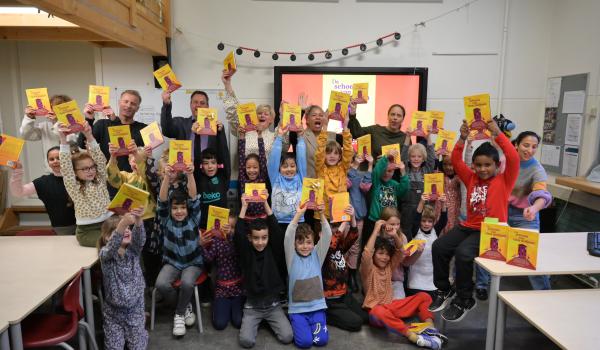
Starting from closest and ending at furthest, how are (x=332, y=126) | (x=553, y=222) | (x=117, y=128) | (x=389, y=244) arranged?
(x=117, y=128) → (x=389, y=244) → (x=553, y=222) → (x=332, y=126)

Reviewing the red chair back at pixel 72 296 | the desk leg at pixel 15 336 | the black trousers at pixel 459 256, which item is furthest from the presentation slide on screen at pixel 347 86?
the desk leg at pixel 15 336

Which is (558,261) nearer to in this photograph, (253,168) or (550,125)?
(253,168)

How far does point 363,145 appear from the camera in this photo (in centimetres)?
312

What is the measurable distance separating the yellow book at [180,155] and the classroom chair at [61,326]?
852 mm

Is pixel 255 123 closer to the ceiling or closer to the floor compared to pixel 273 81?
closer to the floor

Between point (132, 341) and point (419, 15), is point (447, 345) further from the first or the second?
point (419, 15)

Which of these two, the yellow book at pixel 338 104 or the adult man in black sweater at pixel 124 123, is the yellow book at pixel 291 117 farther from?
the adult man in black sweater at pixel 124 123

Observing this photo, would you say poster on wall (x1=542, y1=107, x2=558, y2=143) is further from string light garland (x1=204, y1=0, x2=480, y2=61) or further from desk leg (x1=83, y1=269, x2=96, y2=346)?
desk leg (x1=83, y1=269, x2=96, y2=346)

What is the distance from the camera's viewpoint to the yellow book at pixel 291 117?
116 inches

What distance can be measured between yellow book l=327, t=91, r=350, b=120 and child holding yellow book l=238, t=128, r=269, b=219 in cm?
59

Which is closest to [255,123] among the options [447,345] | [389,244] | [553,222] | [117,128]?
[117,128]

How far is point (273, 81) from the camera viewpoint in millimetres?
4414

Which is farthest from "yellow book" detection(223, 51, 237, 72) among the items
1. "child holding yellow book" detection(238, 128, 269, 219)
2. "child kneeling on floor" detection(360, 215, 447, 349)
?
"child kneeling on floor" detection(360, 215, 447, 349)

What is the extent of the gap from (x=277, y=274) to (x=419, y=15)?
329 centimetres
